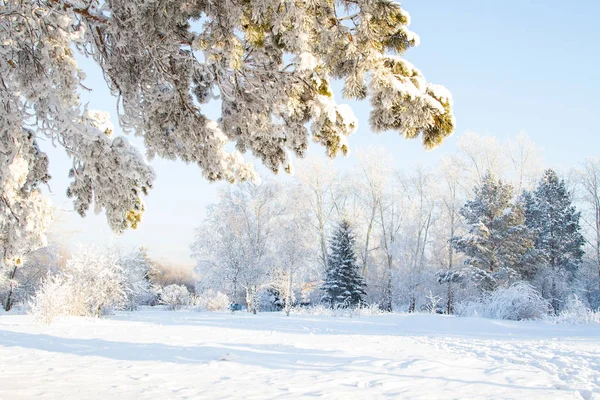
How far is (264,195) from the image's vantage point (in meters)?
23.4

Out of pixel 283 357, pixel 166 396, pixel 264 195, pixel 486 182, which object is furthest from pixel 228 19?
pixel 486 182

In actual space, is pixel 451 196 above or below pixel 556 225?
above

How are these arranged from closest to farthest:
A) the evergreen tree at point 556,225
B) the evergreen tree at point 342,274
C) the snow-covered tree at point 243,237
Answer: the snow-covered tree at point 243,237, the evergreen tree at point 556,225, the evergreen tree at point 342,274

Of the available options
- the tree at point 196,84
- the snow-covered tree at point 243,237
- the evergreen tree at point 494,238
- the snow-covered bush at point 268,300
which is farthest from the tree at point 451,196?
the tree at point 196,84

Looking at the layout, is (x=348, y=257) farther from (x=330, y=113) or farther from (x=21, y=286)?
(x=330, y=113)

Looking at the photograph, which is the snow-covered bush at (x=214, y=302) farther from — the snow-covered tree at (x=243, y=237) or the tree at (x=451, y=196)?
the tree at (x=451, y=196)

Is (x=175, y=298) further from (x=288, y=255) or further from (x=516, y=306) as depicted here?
(x=516, y=306)

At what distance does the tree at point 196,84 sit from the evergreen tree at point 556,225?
2520 centimetres

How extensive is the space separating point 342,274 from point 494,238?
29.9 ft

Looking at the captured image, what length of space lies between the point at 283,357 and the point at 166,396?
2529mm

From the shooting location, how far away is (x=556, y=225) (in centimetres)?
2617

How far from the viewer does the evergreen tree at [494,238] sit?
2161 cm

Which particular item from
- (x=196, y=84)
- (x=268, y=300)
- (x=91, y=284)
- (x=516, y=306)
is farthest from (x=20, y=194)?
(x=268, y=300)

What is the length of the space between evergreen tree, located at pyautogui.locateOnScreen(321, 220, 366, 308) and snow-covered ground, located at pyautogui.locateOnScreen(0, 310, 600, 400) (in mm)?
17365
